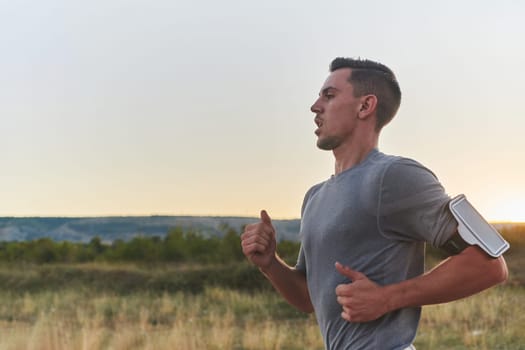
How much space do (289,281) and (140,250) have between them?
22.4 m

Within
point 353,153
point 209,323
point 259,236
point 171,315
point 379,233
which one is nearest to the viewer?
point 379,233

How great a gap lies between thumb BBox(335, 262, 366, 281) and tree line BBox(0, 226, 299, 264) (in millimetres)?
19499

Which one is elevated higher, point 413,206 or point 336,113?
point 336,113

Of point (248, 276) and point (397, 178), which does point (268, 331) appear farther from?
point (397, 178)

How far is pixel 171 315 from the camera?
15.7 m

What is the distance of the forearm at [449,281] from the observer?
233cm

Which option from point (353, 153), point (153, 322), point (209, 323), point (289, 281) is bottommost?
point (153, 322)

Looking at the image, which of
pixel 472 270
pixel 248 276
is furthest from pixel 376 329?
pixel 248 276

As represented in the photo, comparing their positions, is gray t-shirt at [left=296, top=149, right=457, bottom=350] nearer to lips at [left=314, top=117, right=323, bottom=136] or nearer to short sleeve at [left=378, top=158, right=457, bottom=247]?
short sleeve at [left=378, top=158, right=457, bottom=247]

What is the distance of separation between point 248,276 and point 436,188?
17.5m

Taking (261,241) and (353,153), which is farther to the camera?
(261,241)

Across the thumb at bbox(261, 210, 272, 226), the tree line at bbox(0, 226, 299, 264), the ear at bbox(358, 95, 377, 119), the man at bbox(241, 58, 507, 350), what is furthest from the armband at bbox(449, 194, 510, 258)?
the tree line at bbox(0, 226, 299, 264)

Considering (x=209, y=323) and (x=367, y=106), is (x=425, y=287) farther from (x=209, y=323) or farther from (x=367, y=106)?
(x=209, y=323)

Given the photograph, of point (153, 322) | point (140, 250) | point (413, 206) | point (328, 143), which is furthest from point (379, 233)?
point (140, 250)
